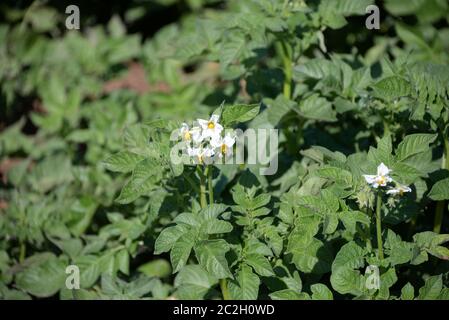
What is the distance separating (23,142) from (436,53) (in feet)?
7.16

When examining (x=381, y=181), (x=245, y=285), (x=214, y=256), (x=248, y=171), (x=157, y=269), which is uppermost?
(x=381, y=181)

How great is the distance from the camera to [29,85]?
12.8 ft

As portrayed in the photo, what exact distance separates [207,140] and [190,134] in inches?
2.2

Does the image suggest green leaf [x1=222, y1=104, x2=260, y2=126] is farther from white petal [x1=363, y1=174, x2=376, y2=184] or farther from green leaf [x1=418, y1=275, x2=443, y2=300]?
green leaf [x1=418, y1=275, x2=443, y2=300]

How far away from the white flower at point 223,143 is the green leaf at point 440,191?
2.16ft

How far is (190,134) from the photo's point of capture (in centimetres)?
197

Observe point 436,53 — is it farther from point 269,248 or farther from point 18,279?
point 18,279

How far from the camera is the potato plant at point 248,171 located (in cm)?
196

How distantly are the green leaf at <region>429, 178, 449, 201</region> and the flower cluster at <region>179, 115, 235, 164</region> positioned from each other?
0.66 meters

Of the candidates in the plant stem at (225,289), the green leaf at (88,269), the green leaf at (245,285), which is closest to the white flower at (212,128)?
the green leaf at (245,285)

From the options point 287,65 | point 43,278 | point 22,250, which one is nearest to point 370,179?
point 287,65

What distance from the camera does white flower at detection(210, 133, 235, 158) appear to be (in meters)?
1.92

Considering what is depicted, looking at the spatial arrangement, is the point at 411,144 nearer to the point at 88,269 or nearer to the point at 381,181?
the point at 381,181
